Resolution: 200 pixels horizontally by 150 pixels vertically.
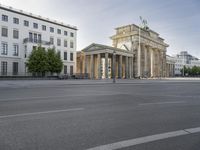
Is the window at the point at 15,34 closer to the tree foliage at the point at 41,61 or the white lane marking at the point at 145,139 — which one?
the tree foliage at the point at 41,61

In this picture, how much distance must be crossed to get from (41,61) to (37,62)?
0.93 metres

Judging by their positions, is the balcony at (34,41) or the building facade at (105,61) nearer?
the balcony at (34,41)

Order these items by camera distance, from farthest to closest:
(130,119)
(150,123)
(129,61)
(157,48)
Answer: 1. (157,48)
2. (129,61)
3. (130,119)
4. (150,123)

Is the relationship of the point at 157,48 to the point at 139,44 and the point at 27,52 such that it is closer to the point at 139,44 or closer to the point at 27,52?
the point at 139,44

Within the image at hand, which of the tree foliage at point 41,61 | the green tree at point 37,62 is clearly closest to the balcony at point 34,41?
the tree foliage at point 41,61

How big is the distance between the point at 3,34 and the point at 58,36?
16028 mm

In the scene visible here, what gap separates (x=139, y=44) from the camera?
7238cm

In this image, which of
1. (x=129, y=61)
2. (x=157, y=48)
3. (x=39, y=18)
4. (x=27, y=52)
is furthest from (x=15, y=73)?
(x=157, y=48)

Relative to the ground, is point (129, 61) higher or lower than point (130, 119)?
higher

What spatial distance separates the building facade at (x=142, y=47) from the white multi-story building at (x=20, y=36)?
107ft

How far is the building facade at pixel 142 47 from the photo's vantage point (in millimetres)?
75500

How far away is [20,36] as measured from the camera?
47.8 metres

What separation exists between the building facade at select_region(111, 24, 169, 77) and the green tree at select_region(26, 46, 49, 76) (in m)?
39.3

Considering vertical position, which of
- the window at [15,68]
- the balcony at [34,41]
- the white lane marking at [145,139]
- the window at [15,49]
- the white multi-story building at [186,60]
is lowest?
the white lane marking at [145,139]
